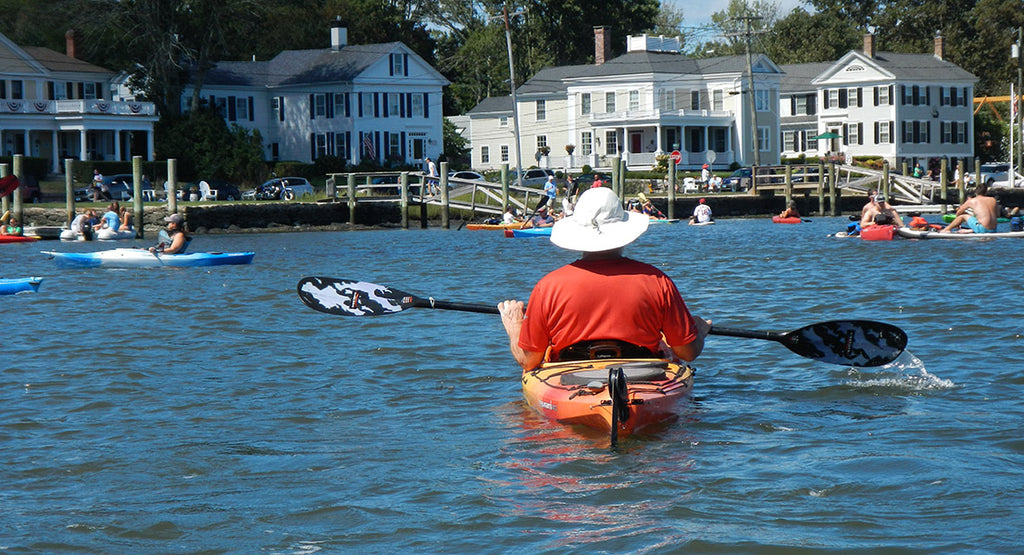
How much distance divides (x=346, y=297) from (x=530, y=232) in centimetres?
2714

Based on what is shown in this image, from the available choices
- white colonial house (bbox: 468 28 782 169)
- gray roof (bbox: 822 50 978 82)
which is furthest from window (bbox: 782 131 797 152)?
white colonial house (bbox: 468 28 782 169)

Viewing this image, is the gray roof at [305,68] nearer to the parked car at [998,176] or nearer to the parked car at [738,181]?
the parked car at [738,181]

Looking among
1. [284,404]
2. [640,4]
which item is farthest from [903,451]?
[640,4]

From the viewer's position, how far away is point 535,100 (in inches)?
3115

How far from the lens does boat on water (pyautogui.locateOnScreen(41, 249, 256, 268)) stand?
25.8 meters

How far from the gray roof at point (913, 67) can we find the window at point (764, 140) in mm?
7903

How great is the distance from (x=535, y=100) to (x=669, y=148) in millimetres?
10555

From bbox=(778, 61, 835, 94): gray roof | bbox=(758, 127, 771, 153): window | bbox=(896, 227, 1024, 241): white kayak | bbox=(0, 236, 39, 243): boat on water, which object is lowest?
bbox=(896, 227, 1024, 241): white kayak

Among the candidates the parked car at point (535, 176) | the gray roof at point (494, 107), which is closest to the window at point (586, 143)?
the gray roof at point (494, 107)

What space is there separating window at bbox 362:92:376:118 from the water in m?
54.0

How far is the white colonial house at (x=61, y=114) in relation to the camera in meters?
61.4

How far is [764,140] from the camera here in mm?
75750

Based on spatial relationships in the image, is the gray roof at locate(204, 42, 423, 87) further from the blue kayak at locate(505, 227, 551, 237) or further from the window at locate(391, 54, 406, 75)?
the blue kayak at locate(505, 227, 551, 237)

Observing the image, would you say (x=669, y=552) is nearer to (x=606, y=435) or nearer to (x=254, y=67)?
(x=606, y=435)
